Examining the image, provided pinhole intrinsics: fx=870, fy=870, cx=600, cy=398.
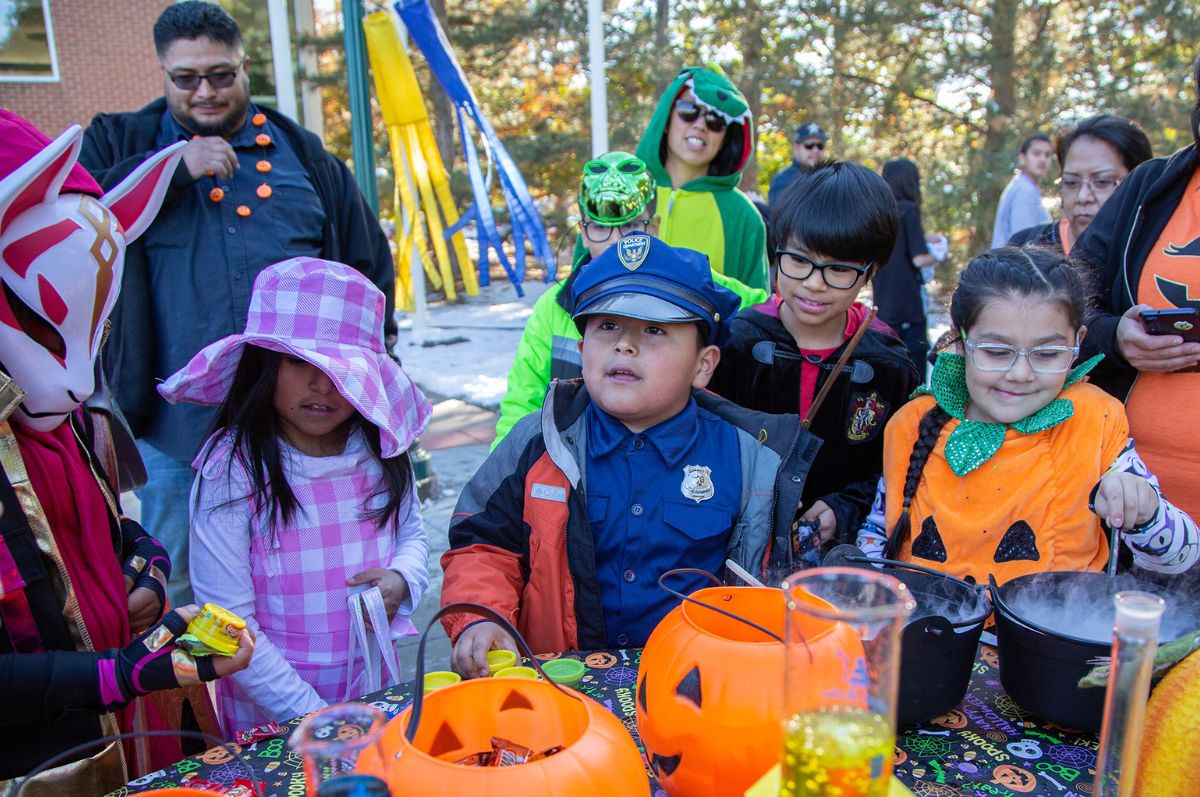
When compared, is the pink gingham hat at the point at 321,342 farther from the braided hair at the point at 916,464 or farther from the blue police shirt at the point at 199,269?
the braided hair at the point at 916,464

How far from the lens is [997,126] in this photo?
46.5 ft

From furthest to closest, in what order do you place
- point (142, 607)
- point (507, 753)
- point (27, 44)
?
point (27, 44), point (142, 607), point (507, 753)

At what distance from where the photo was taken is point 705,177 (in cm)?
380

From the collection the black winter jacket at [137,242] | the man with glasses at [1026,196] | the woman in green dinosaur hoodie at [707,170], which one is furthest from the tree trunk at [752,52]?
the black winter jacket at [137,242]

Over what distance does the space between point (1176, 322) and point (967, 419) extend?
1.81 ft

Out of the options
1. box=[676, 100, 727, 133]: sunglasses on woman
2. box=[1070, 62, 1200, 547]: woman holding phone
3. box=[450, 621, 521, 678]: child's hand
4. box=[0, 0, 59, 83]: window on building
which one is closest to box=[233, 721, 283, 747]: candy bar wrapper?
box=[450, 621, 521, 678]: child's hand

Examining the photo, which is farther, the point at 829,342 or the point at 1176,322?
the point at 829,342

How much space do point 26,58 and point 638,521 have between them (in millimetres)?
19140

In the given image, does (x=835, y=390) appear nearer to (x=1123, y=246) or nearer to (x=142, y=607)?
(x=1123, y=246)

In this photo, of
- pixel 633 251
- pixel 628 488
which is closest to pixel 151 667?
pixel 628 488

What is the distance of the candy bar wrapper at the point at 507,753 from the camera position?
0.96m

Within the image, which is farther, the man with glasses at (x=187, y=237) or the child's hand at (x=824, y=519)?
the man with glasses at (x=187, y=237)

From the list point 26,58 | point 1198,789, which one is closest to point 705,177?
point 1198,789

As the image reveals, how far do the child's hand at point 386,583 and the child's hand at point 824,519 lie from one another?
3.47ft
